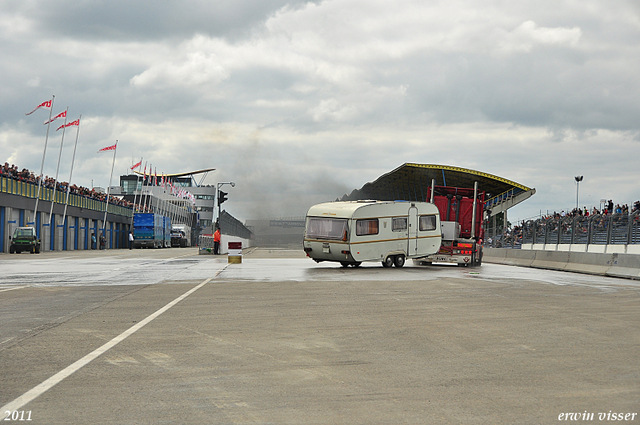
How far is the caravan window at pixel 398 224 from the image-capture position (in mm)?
28688

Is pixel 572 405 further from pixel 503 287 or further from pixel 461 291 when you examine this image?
pixel 503 287

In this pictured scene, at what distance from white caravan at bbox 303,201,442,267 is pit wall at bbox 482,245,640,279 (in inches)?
188

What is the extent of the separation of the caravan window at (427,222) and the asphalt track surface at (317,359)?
47.0 ft

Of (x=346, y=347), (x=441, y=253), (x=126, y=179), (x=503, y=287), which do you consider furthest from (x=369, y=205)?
(x=126, y=179)

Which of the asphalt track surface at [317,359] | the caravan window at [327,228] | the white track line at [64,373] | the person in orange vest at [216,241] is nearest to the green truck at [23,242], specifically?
the person in orange vest at [216,241]

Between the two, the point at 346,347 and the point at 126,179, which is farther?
the point at 126,179

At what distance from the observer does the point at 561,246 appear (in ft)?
116

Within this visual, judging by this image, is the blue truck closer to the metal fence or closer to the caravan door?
the metal fence

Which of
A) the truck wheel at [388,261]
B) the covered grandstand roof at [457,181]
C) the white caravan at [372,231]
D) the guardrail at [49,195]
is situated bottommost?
the truck wheel at [388,261]

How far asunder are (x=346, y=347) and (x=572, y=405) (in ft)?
10.9

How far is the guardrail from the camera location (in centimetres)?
5603

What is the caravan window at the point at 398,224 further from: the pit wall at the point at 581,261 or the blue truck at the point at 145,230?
the blue truck at the point at 145,230

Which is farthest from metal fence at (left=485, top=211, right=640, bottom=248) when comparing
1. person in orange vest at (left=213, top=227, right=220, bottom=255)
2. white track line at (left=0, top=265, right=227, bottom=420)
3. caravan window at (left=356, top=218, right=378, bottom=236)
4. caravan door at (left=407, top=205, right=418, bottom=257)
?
white track line at (left=0, top=265, right=227, bottom=420)

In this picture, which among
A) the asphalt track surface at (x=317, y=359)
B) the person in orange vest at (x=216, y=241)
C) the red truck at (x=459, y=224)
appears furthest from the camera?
the person in orange vest at (x=216, y=241)
